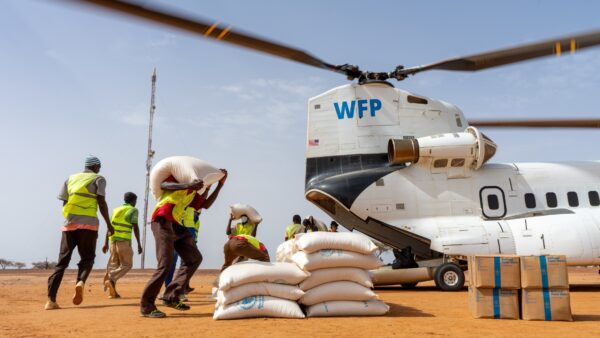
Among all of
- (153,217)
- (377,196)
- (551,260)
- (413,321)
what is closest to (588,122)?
(377,196)

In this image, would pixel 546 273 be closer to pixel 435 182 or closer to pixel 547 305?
pixel 547 305

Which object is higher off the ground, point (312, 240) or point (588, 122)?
point (588, 122)

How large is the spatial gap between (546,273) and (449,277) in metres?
4.38

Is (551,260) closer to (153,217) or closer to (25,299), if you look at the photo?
(153,217)

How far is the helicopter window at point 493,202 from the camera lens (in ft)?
35.2

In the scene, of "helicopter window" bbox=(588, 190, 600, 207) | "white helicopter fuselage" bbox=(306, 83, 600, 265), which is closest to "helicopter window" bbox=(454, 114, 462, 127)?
"white helicopter fuselage" bbox=(306, 83, 600, 265)

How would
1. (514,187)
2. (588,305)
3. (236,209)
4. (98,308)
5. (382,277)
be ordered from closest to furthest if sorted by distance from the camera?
(98,308), (588,305), (236,209), (382,277), (514,187)

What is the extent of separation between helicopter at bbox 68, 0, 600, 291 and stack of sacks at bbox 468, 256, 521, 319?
417cm

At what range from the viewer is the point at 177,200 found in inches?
228

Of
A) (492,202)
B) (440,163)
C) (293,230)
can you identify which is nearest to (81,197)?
(293,230)

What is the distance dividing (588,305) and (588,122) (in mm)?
5661

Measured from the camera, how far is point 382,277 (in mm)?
10125

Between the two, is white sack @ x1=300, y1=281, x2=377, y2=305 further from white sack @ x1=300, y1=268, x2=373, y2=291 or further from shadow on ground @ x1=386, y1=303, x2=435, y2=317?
shadow on ground @ x1=386, y1=303, x2=435, y2=317

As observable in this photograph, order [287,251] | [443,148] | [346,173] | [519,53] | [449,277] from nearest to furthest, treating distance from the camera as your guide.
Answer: [287,251] → [519,53] → [449,277] → [443,148] → [346,173]
